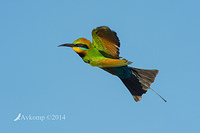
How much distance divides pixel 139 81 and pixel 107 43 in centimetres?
82

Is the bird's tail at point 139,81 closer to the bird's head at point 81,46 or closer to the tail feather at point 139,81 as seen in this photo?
the tail feather at point 139,81

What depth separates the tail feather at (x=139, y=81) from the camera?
531cm

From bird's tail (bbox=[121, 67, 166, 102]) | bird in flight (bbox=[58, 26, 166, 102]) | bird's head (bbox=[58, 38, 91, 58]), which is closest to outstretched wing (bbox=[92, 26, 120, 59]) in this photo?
bird in flight (bbox=[58, 26, 166, 102])

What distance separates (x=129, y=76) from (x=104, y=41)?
0.68 m

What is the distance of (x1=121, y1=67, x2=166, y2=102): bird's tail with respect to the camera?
17.4 feet

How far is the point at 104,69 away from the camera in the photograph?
4922mm

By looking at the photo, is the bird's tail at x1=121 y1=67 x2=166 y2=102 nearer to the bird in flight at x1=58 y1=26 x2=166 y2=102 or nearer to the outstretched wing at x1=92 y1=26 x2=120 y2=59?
the bird in flight at x1=58 y1=26 x2=166 y2=102

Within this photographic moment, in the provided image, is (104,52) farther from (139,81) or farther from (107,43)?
(139,81)

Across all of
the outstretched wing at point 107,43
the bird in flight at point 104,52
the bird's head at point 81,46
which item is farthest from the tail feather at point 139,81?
the bird's head at point 81,46

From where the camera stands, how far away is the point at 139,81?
A: 5.34 metres

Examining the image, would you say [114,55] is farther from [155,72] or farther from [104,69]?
[155,72]

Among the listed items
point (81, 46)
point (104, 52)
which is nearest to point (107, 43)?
point (104, 52)

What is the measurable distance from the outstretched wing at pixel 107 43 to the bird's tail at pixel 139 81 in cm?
50

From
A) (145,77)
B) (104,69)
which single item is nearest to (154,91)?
(145,77)
